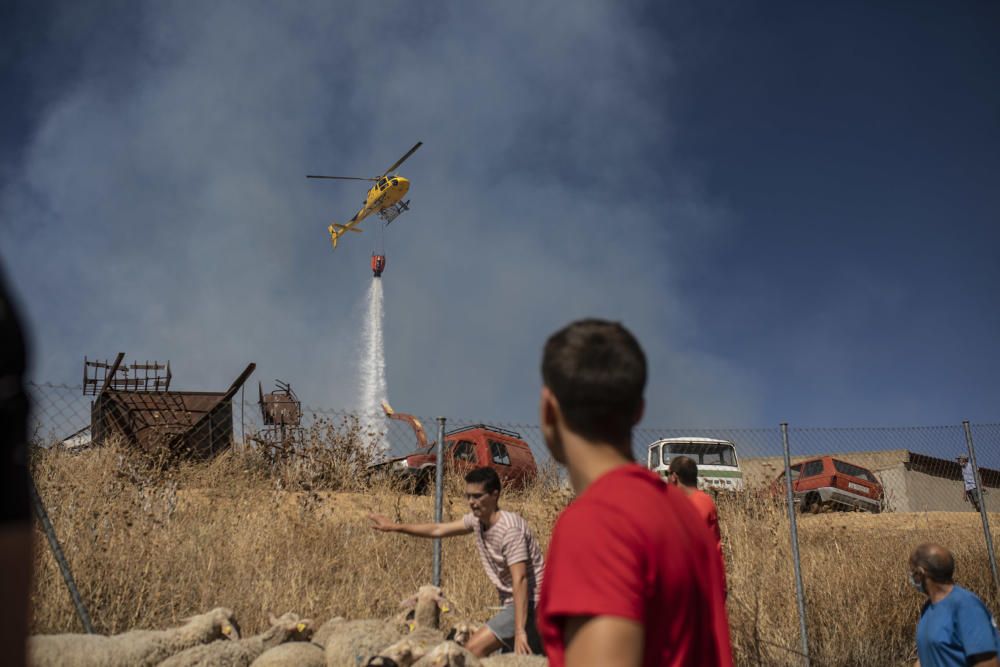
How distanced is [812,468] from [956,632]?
16158 millimetres

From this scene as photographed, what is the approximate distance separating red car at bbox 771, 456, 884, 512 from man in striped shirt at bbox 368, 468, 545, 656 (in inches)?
550

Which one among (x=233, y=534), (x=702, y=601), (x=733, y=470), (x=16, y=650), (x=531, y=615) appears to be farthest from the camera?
(x=733, y=470)

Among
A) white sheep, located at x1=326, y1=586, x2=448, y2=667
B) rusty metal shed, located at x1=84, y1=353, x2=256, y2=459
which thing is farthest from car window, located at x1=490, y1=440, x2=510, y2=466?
white sheep, located at x1=326, y1=586, x2=448, y2=667

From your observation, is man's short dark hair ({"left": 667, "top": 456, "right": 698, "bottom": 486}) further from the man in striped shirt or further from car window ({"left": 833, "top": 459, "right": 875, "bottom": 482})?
car window ({"left": 833, "top": 459, "right": 875, "bottom": 482})

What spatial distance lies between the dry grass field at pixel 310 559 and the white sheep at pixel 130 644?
73cm

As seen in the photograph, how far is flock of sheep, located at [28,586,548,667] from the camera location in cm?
474

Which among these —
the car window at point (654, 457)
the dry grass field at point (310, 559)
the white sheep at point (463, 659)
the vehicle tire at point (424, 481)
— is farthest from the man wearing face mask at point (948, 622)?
the car window at point (654, 457)

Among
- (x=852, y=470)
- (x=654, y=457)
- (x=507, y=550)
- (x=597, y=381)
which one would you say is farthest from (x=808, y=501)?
(x=597, y=381)

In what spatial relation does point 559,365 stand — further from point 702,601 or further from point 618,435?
point 702,601

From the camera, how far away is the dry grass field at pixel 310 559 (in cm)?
636

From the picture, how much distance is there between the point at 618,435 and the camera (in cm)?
173

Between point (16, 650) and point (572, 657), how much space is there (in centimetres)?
93

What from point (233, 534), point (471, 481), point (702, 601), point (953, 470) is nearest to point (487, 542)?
point (471, 481)

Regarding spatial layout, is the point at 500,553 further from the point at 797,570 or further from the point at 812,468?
the point at 812,468
